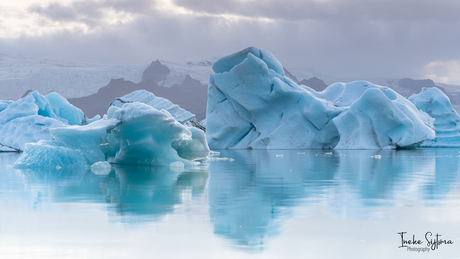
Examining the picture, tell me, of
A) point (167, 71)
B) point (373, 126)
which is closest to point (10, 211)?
point (373, 126)

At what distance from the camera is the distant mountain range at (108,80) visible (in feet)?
165

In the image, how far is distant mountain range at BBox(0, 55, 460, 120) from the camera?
165ft

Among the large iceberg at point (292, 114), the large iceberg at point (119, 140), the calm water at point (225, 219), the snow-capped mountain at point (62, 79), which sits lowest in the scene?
the calm water at point (225, 219)

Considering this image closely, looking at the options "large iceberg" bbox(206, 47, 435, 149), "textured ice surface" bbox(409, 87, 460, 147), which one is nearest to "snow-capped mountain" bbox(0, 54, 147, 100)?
"large iceberg" bbox(206, 47, 435, 149)

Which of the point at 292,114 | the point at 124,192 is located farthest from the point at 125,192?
the point at 292,114

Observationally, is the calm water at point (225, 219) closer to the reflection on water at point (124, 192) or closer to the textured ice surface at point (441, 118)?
the reflection on water at point (124, 192)

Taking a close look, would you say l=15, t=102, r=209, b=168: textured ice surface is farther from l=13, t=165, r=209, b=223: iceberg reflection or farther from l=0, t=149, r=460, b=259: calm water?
l=0, t=149, r=460, b=259: calm water

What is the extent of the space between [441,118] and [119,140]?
64.6ft

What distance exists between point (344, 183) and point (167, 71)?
5898cm

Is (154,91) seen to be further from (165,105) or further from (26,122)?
(26,122)

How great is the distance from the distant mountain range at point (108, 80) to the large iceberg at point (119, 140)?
40707mm

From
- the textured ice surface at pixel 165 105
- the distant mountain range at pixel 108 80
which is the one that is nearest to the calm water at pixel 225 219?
the textured ice surface at pixel 165 105

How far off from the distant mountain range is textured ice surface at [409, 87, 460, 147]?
2761cm

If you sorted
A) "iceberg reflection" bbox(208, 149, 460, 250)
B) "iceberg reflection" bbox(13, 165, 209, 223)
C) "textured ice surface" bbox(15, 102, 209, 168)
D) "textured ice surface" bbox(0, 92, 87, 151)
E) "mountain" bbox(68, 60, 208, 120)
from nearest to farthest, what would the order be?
"iceberg reflection" bbox(208, 149, 460, 250) → "iceberg reflection" bbox(13, 165, 209, 223) → "textured ice surface" bbox(15, 102, 209, 168) → "textured ice surface" bbox(0, 92, 87, 151) → "mountain" bbox(68, 60, 208, 120)
